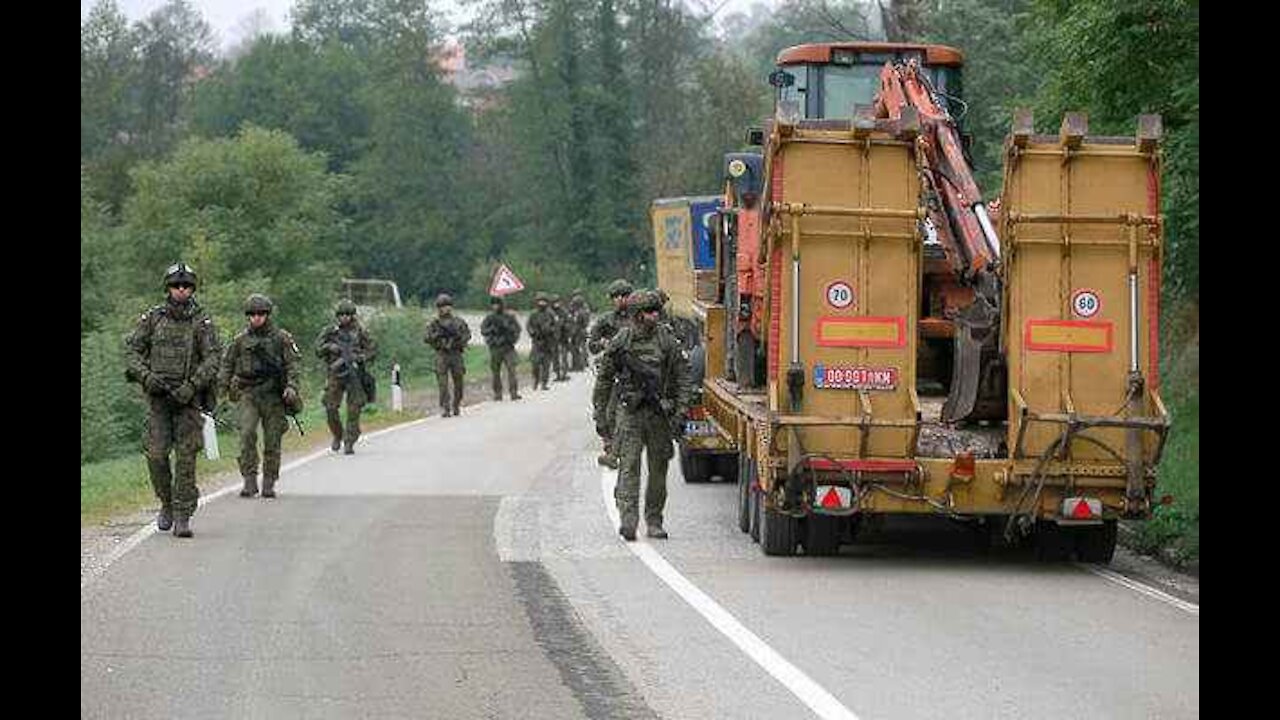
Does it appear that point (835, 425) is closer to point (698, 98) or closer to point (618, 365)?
point (618, 365)

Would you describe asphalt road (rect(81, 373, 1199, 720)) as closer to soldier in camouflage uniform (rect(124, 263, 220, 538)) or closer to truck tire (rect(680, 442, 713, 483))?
soldier in camouflage uniform (rect(124, 263, 220, 538))

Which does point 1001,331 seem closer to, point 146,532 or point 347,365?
point 146,532

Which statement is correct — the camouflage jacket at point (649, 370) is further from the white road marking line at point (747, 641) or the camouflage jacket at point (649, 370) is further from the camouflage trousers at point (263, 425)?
the camouflage trousers at point (263, 425)

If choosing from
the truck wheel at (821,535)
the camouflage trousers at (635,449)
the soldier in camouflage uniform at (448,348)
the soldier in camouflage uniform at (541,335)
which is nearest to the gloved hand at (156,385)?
the camouflage trousers at (635,449)

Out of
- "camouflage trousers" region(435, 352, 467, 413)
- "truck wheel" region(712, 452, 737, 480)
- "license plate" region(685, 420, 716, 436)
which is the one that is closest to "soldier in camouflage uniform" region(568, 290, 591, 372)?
"camouflage trousers" region(435, 352, 467, 413)

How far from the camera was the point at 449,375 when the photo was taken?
3503 cm

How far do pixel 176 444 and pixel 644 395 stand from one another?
3.67m

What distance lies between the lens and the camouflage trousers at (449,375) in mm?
34531

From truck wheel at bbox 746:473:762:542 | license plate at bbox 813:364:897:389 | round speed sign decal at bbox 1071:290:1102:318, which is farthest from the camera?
truck wheel at bbox 746:473:762:542

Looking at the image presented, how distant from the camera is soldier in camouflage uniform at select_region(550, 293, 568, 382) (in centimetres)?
4831

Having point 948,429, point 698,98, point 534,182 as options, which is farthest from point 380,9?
point 948,429

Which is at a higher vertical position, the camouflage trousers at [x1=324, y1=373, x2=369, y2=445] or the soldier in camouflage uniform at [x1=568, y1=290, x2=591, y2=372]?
the soldier in camouflage uniform at [x1=568, y1=290, x2=591, y2=372]

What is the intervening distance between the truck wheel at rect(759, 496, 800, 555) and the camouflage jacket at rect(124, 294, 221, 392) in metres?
4.50

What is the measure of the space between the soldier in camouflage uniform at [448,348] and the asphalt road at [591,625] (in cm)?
1464
